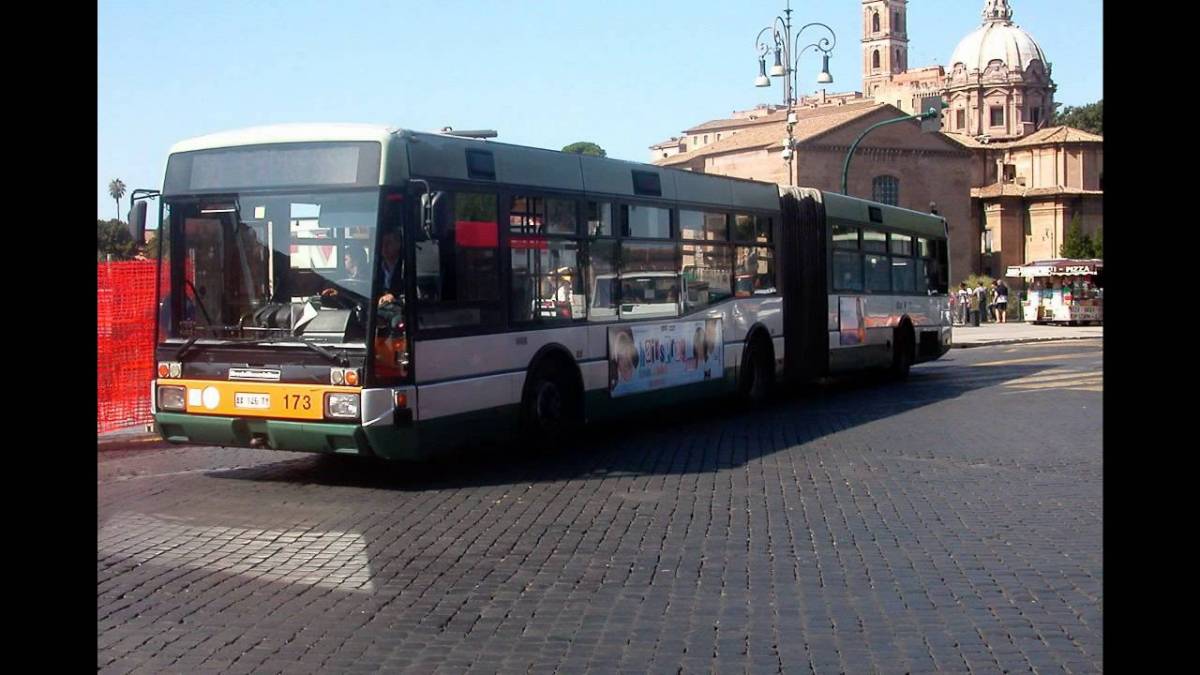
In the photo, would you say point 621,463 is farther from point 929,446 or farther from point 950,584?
point 950,584

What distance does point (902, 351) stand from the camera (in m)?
22.7

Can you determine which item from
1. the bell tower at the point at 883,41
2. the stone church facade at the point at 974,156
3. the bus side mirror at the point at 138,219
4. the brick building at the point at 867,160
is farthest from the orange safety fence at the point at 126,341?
the bell tower at the point at 883,41

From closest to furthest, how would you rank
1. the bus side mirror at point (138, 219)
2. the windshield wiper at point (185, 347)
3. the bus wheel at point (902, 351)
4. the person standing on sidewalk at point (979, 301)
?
the windshield wiper at point (185, 347) < the bus side mirror at point (138, 219) < the bus wheel at point (902, 351) < the person standing on sidewalk at point (979, 301)

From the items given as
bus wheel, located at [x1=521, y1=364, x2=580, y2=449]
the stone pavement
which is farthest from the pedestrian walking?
bus wheel, located at [x1=521, y1=364, x2=580, y2=449]

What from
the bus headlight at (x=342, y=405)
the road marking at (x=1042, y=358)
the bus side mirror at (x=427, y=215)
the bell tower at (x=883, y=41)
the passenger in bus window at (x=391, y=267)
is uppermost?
the bell tower at (x=883, y=41)

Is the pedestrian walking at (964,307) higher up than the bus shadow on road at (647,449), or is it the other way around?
the pedestrian walking at (964,307)

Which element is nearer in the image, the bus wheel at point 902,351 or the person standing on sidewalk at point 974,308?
the bus wheel at point 902,351

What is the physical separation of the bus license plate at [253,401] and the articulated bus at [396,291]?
0.06 ft

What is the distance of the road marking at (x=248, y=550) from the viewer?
735 centimetres

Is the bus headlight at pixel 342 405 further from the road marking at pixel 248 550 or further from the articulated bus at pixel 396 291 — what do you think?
the road marking at pixel 248 550

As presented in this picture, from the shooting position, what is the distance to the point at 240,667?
5.45 meters
